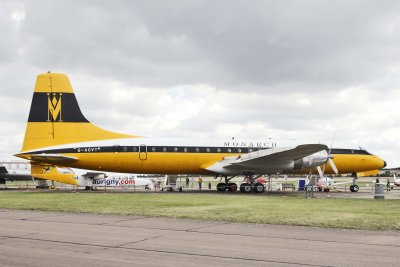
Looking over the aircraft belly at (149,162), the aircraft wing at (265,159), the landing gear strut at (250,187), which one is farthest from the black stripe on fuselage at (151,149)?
the landing gear strut at (250,187)

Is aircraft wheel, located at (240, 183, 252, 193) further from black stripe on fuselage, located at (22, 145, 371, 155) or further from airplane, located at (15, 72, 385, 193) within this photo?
black stripe on fuselage, located at (22, 145, 371, 155)

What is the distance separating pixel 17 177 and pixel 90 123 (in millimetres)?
25174

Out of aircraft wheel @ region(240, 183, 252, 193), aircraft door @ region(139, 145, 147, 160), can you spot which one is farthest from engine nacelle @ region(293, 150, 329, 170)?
aircraft door @ region(139, 145, 147, 160)

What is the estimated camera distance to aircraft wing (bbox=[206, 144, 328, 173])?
2966 centimetres

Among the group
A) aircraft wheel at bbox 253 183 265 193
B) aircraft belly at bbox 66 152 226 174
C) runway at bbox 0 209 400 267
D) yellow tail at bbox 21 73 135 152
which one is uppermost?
yellow tail at bbox 21 73 135 152

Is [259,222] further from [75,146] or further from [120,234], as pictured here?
[75,146]

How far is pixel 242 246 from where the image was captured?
9672 mm

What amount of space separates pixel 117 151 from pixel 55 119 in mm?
4953

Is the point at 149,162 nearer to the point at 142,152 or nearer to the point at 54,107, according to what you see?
the point at 142,152

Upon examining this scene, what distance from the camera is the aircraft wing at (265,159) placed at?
29.7 meters

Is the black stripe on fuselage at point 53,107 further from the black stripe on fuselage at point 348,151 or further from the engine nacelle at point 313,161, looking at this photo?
the black stripe on fuselage at point 348,151

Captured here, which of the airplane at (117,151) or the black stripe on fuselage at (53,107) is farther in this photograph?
the black stripe on fuselage at (53,107)

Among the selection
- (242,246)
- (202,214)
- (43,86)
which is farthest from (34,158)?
(242,246)

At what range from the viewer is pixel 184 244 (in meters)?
9.88
